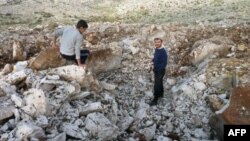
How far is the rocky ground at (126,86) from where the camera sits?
362 inches

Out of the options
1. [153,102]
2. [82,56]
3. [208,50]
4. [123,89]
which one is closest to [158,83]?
[153,102]

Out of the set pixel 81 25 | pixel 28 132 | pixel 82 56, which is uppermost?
pixel 81 25

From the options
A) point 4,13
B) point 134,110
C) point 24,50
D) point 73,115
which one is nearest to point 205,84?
point 134,110

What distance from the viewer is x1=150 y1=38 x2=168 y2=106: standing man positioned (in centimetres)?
1072

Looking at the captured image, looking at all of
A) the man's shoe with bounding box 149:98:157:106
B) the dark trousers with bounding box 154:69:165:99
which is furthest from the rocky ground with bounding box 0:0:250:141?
→ the dark trousers with bounding box 154:69:165:99

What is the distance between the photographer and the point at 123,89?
A: 39.2 ft

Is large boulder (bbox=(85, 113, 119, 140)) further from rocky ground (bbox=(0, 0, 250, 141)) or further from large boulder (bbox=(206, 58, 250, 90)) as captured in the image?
large boulder (bbox=(206, 58, 250, 90))

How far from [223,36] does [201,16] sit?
5.72 m

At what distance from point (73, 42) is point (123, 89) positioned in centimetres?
228

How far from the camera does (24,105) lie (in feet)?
30.4

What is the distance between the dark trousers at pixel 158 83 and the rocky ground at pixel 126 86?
275mm

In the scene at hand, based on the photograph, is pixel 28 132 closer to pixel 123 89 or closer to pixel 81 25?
pixel 81 25

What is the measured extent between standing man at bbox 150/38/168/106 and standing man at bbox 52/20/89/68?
1826mm

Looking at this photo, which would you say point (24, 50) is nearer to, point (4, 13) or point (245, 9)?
point (4, 13)
